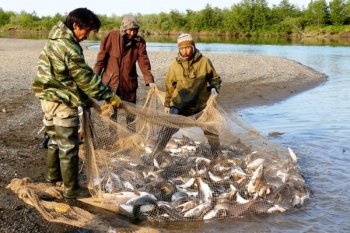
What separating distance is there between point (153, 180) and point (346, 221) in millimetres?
2499

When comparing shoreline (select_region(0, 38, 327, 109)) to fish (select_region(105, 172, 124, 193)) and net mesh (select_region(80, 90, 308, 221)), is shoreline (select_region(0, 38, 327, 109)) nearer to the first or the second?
net mesh (select_region(80, 90, 308, 221))

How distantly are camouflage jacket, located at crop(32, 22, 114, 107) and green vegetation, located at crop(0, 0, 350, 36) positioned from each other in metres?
77.2

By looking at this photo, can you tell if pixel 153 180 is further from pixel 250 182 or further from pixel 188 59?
pixel 188 59

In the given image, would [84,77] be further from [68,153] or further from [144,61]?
[144,61]

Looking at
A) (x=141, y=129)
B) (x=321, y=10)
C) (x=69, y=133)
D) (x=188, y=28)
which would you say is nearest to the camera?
(x=69, y=133)

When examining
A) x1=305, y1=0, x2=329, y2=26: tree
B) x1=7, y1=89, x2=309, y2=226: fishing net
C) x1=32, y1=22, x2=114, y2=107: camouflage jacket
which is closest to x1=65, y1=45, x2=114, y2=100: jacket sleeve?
x1=32, y1=22, x2=114, y2=107: camouflage jacket

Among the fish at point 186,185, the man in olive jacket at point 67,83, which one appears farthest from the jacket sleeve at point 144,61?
the fish at point 186,185

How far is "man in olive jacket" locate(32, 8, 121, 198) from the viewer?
195 inches

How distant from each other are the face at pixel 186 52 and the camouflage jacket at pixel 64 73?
1.90 metres

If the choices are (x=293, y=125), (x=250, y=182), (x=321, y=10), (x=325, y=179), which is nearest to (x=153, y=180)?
(x=250, y=182)

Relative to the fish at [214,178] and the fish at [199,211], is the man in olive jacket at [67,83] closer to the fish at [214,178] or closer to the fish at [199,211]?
the fish at [199,211]

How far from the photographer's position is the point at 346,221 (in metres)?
5.71

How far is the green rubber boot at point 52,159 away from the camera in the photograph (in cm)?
552

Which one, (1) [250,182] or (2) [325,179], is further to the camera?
(2) [325,179]
